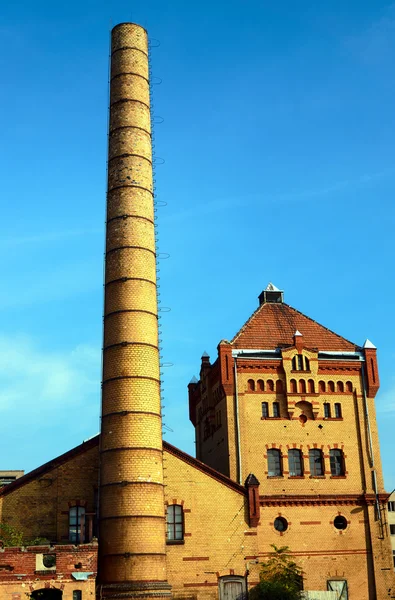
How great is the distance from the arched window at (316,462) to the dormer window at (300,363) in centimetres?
389

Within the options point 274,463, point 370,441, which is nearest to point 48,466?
point 274,463

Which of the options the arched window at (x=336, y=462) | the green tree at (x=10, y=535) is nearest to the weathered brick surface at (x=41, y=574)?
the green tree at (x=10, y=535)

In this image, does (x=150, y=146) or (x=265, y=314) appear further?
(x=265, y=314)

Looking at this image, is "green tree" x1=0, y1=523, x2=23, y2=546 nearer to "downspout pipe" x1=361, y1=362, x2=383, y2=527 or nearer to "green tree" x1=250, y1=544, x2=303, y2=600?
"green tree" x1=250, y1=544, x2=303, y2=600

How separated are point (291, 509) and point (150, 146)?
57.8 ft

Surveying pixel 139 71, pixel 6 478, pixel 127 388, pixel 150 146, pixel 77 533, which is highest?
pixel 139 71

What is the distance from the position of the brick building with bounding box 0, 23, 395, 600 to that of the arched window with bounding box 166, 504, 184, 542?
42 millimetres

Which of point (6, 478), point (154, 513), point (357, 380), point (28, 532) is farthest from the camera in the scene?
point (6, 478)

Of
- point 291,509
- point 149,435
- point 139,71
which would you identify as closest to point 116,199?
point 139,71

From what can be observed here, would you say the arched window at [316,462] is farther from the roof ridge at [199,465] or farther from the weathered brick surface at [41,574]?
the weathered brick surface at [41,574]

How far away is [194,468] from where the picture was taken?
3419cm

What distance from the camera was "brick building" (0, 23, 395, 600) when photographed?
29.1 metres

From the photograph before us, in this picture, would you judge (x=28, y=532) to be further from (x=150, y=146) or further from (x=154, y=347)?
(x=150, y=146)

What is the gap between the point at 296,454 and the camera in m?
37.0
